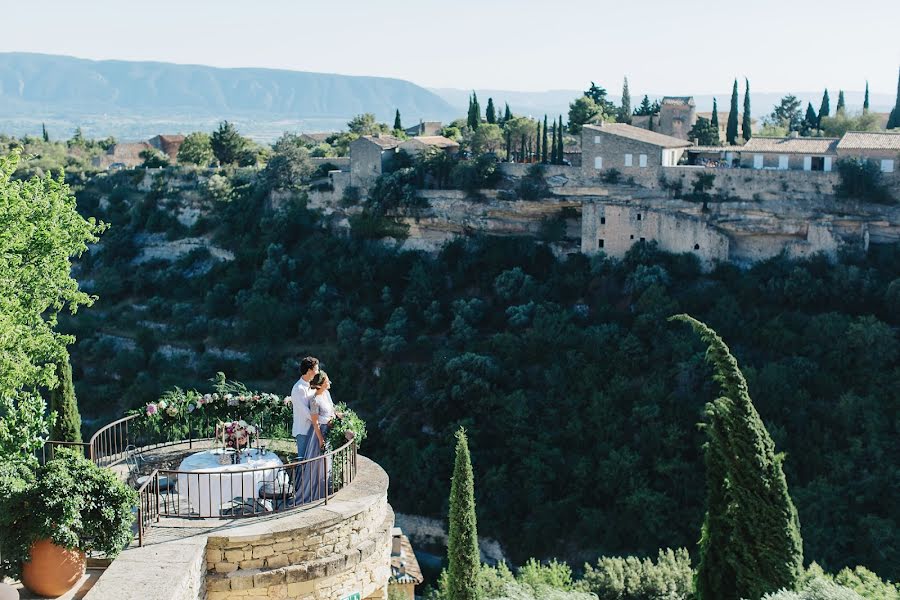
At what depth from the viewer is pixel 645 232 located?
35.9m

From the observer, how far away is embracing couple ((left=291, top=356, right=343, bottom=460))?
37.9ft

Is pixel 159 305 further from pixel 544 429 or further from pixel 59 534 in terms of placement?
pixel 59 534

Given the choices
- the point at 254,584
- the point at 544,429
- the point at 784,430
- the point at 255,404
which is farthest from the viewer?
the point at 544,429

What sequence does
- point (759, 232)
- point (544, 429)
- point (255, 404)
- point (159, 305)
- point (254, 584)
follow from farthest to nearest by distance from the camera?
1. point (159, 305)
2. point (759, 232)
3. point (544, 429)
4. point (255, 404)
5. point (254, 584)

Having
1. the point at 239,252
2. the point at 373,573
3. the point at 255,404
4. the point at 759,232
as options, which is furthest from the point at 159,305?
the point at 373,573

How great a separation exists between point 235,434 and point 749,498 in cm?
707

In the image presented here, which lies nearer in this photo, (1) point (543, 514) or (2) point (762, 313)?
(1) point (543, 514)

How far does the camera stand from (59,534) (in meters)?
9.32

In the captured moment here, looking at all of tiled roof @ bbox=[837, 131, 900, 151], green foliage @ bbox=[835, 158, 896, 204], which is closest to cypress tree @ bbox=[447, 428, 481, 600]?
green foliage @ bbox=[835, 158, 896, 204]

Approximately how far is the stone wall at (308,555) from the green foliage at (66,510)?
893 mm

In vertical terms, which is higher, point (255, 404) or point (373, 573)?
point (255, 404)

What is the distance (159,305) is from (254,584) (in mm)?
36482

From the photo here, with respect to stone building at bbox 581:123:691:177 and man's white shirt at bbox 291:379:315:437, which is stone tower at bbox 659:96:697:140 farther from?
man's white shirt at bbox 291:379:315:437

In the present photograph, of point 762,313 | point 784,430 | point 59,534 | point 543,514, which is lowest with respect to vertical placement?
point 543,514
